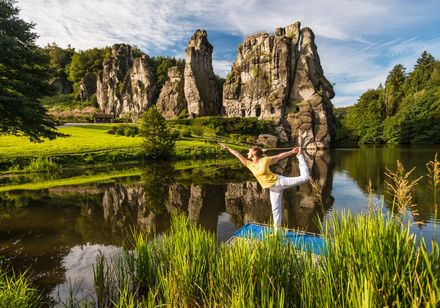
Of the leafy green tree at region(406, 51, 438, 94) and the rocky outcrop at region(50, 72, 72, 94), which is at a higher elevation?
the rocky outcrop at region(50, 72, 72, 94)

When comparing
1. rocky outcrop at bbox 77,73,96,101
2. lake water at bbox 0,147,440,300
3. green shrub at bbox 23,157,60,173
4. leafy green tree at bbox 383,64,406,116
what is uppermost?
rocky outcrop at bbox 77,73,96,101

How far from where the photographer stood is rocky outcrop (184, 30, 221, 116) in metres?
88.2

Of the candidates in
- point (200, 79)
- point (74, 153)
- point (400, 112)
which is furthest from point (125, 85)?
point (400, 112)

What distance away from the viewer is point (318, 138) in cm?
8156

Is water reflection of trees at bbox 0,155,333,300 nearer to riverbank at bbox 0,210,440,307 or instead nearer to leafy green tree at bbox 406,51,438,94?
riverbank at bbox 0,210,440,307

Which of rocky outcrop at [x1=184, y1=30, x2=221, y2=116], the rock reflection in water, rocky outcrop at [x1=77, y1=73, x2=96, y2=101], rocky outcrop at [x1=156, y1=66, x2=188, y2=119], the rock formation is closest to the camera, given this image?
the rock reflection in water

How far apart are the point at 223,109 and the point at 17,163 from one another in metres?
70.1

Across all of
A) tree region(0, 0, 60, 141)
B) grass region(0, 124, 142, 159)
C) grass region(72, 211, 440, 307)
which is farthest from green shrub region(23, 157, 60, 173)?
grass region(72, 211, 440, 307)

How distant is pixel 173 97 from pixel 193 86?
8313mm

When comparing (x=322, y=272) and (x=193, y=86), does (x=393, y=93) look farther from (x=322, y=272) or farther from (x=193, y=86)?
(x=322, y=272)

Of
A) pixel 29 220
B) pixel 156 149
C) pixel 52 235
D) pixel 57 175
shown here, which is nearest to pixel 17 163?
pixel 57 175

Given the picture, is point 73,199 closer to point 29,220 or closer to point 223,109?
point 29,220

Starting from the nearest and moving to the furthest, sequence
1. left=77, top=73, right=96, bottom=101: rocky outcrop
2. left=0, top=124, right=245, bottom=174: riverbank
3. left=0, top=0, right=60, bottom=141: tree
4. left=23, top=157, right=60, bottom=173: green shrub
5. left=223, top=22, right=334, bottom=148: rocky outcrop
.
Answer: left=0, top=0, right=60, bottom=141: tree
left=23, top=157, right=60, bottom=173: green shrub
left=0, top=124, right=245, bottom=174: riverbank
left=223, top=22, right=334, bottom=148: rocky outcrop
left=77, top=73, right=96, bottom=101: rocky outcrop

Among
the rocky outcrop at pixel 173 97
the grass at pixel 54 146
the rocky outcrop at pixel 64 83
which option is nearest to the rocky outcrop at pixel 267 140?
the rocky outcrop at pixel 173 97
